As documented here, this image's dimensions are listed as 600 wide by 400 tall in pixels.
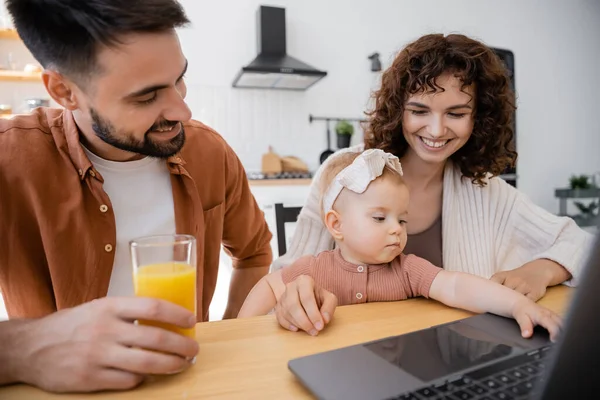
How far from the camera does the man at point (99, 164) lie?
922 mm

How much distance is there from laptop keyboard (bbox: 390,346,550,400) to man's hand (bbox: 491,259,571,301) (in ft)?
1.29

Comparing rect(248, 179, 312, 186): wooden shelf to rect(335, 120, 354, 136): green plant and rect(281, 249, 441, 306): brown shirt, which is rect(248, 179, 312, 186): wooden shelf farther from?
rect(281, 249, 441, 306): brown shirt

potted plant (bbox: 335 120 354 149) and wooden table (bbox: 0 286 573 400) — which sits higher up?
potted plant (bbox: 335 120 354 149)

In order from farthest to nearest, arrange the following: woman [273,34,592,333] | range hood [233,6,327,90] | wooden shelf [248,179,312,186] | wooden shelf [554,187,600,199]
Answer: wooden shelf [554,187,600,199]
range hood [233,6,327,90]
wooden shelf [248,179,312,186]
woman [273,34,592,333]

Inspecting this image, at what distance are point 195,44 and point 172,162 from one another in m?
3.08

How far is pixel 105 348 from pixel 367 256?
610mm

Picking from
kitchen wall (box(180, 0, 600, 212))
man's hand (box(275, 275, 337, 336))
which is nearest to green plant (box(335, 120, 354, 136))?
kitchen wall (box(180, 0, 600, 212))

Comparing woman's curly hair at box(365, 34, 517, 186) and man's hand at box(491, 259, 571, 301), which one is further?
woman's curly hair at box(365, 34, 517, 186)

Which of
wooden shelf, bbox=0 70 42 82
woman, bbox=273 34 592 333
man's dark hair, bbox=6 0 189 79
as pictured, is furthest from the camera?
wooden shelf, bbox=0 70 42 82

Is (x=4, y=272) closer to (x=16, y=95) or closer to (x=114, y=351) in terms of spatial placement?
(x=114, y=351)

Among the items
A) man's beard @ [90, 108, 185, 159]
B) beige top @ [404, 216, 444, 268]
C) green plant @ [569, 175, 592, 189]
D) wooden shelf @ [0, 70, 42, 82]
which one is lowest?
green plant @ [569, 175, 592, 189]

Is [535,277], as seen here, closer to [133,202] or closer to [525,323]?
[525,323]

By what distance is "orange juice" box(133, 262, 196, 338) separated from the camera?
61 cm

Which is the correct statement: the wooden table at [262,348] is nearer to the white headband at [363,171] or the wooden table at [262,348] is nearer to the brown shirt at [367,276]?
the brown shirt at [367,276]
